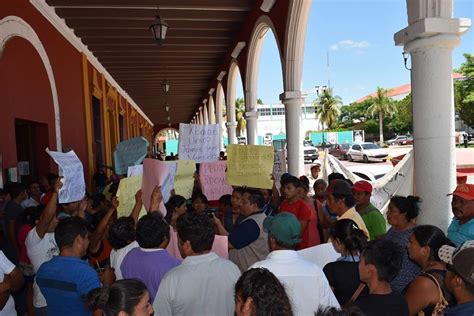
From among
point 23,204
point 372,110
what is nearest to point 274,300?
point 23,204

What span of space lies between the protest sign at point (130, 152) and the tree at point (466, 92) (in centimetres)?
3978

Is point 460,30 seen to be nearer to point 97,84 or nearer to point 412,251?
point 412,251

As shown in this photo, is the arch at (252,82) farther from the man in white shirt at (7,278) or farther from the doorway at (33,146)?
the man in white shirt at (7,278)

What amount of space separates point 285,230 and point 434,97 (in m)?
2.14

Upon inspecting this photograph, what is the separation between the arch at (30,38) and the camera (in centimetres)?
552

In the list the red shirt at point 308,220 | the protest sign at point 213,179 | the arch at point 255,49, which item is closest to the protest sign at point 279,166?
the arch at point 255,49

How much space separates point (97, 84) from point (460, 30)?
33.0 ft

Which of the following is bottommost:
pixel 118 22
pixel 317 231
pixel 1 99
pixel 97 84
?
pixel 317 231

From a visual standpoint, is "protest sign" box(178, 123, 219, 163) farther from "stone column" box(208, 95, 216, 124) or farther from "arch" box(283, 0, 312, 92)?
"stone column" box(208, 95, 216, 124)

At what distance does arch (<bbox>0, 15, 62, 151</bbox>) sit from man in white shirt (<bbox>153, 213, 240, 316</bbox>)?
177 inches

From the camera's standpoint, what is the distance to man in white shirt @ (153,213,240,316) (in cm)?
219

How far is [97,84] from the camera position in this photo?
11766 millimetres

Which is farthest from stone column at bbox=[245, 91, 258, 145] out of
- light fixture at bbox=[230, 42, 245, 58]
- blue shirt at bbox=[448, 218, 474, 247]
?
blue shirt at bbox=[448, 218, 474, 247]

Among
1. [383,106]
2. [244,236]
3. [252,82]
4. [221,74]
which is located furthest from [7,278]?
[383,106]
